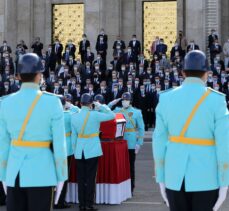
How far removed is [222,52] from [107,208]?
21296mm

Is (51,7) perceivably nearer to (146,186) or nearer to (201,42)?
(201,42)

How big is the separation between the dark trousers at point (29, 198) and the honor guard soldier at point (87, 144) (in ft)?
17.0

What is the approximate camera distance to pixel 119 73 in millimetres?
Answer: 28547

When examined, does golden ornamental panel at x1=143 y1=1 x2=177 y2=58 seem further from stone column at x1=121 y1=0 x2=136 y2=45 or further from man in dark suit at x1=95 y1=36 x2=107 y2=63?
man in dark suit at x1=95 y1=36 x2=107 y2=63

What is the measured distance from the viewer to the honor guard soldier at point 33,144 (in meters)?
5.95

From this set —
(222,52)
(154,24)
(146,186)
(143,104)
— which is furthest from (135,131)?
(154,24)

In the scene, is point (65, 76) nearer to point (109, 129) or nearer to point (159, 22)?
point (159, 22)

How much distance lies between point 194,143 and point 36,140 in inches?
56.7

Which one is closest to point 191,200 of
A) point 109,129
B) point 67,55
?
point 109,129

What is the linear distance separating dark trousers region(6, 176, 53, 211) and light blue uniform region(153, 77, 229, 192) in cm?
106

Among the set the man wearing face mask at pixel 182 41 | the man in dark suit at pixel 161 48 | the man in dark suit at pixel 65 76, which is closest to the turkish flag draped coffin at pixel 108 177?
the man in dark suit at pixel 65 76

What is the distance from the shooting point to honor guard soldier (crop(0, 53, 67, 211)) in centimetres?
595

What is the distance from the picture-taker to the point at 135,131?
13.4m

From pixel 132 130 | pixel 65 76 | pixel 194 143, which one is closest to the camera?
pixel 194 143
